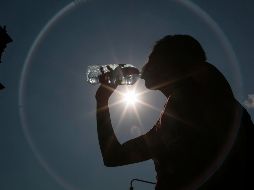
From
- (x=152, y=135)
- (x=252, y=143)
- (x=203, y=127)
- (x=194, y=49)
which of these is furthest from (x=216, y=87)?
(x=152, y=135)

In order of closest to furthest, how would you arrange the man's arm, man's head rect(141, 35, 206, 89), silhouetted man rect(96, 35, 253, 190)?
silhouetted man rect(96, 35, 253, 190), man's head rect(141, 35, 206, 89), the man's arm

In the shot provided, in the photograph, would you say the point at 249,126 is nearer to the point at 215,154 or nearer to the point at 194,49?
the point at 215,154

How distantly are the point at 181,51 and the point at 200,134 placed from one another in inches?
30.3

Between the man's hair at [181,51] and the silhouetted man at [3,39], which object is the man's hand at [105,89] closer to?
the man's hair at [181,51]

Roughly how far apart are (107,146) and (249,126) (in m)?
1.11

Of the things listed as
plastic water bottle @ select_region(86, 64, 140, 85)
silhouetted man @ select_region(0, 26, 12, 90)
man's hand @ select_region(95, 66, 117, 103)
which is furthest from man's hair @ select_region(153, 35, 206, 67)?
silhouetted man @ select_region(0, 26, 12, 90)

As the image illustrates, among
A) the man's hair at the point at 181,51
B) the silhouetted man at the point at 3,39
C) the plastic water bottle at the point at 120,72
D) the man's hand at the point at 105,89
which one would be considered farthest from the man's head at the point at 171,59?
the silhouetted man at the point at 3,39

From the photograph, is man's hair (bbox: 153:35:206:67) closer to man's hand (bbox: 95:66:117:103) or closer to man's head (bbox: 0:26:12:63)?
man's hand (bbox: 95:66:117:103)

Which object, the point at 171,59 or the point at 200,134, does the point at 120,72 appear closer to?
the point at 171,59

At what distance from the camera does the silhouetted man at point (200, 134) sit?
1812 mm

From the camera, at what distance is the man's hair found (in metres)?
2.38

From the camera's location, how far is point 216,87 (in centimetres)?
195

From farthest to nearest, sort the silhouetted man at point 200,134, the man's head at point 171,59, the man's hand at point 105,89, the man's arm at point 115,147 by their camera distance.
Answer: the man's hand at point 105,89, the man's arm at point 115,147, the man's head at point 171,59, the silhouetted man at point 200,134

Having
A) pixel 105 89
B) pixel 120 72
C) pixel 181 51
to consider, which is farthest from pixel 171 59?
pixel 120 72
